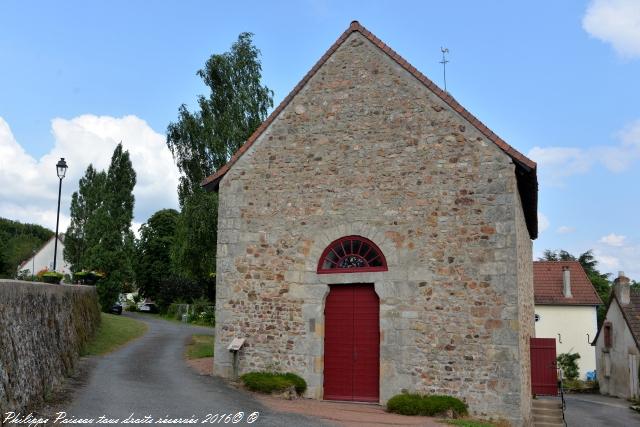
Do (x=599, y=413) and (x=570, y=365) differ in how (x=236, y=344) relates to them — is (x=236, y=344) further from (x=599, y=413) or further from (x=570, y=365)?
(x=570, y=365)

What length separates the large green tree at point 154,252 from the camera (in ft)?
162

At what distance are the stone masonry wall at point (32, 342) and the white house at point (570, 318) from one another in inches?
1176

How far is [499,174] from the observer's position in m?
12.4

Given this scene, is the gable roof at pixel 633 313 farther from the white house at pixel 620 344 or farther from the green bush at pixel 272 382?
the green bush at pixel 272 382

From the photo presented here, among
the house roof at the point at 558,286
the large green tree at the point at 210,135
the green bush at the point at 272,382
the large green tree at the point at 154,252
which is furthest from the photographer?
the large green tree at the point at 154,252

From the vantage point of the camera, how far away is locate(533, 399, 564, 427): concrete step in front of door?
14250 mm

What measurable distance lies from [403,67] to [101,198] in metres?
30.7

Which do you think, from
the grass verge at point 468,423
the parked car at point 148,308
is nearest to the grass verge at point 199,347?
the grass verge at point 468,423

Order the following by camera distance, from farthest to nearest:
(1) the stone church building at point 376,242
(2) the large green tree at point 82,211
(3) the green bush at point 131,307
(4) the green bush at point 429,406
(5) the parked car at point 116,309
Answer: (3) the green bush at point 131,307
(2) the large green tree at point 82,211
(5) the parked car at point 116,309
(1) the stone church building at point 376,242
(4) the green bush at point 429,406

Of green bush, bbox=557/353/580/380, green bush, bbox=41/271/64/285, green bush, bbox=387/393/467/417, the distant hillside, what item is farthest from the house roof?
the distant hillside

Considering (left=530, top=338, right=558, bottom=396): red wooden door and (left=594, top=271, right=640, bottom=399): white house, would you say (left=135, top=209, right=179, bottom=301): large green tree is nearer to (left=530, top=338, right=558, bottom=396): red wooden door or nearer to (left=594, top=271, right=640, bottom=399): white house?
(left=594, top=271, right=640, bottom=399): white house

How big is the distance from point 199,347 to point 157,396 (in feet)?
28.8

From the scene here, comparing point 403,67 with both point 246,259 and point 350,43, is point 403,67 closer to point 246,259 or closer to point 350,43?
point 350,43

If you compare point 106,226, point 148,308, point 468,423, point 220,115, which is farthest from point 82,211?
point 468,423
